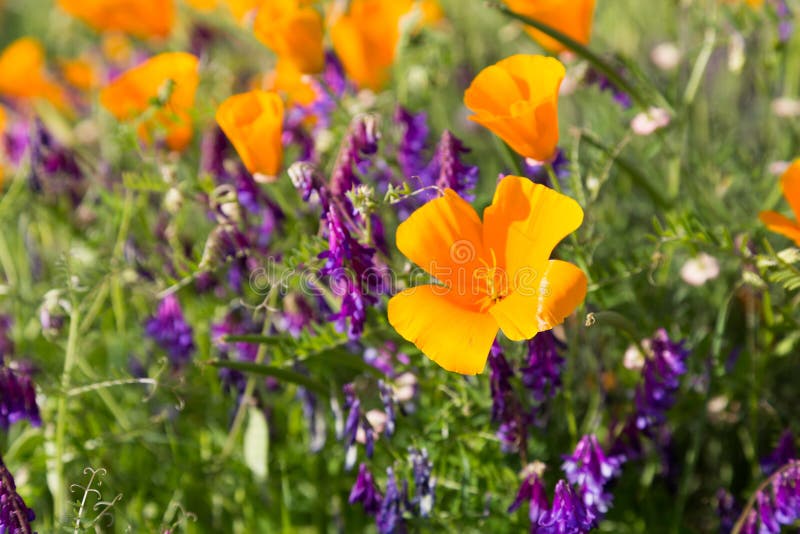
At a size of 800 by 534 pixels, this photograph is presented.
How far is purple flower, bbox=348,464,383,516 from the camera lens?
1.70m

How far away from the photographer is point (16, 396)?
1651 mm

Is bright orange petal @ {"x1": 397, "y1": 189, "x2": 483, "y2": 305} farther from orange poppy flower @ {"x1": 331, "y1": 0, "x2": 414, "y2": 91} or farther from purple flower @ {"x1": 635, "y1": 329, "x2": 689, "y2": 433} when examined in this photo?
orange poppy flower @ {"x1": 331, "y1": 0, "x2": 414, "y2": 91}

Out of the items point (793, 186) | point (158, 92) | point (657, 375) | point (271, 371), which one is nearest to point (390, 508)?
point (271, 371)

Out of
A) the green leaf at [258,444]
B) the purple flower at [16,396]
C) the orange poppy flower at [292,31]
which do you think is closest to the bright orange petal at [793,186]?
the orange poppy flower at [292,31]

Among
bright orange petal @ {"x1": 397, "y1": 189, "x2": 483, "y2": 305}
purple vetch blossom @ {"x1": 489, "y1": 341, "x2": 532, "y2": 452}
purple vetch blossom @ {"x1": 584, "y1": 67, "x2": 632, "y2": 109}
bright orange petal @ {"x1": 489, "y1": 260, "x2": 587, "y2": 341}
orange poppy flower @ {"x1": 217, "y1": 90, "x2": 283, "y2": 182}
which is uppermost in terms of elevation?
purple vetch blossom @ {"x1": 584, "y1": 67, "x2": 632, "y2": 109}

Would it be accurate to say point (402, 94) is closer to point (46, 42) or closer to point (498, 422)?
point (498, 422)

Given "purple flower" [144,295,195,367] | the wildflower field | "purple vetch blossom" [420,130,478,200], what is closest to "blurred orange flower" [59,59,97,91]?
the wildflower field

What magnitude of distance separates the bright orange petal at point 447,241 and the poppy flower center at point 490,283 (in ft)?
0.04

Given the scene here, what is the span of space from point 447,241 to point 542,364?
330 millimetres

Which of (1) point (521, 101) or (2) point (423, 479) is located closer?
(1) point (521, 101)

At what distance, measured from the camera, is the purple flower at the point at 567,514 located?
57.9 inches

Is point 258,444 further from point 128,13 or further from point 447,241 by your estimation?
point 128,13

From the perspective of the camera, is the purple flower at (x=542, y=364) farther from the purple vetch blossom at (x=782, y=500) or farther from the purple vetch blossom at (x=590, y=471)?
the purple vetch blossom at (x=782, y=500)

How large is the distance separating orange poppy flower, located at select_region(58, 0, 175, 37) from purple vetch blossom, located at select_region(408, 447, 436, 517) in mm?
2158
